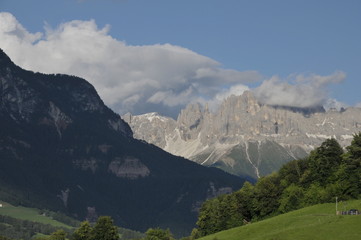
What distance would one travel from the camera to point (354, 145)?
19250 cm

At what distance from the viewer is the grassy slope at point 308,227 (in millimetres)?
127062

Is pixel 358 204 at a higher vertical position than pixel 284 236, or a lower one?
higher

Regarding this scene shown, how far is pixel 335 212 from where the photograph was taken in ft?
526

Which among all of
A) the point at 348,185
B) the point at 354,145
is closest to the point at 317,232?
the point at 348,185

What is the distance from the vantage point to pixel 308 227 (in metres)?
134

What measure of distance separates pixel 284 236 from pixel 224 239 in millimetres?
25372

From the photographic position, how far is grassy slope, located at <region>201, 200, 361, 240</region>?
417 feet

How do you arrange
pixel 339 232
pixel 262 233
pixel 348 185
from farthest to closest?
pixel 348 185, pixel 262 233, pixel 339 232

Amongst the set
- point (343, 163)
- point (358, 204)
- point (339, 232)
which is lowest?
point (339, 232)

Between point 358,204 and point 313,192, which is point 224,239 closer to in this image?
point 358,204

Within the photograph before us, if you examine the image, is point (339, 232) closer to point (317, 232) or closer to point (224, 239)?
point (317, 232)

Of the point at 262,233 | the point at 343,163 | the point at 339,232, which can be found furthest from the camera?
the point at 343,163

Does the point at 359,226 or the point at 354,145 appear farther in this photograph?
the point at 354,145

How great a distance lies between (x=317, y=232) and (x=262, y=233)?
19.0 m
